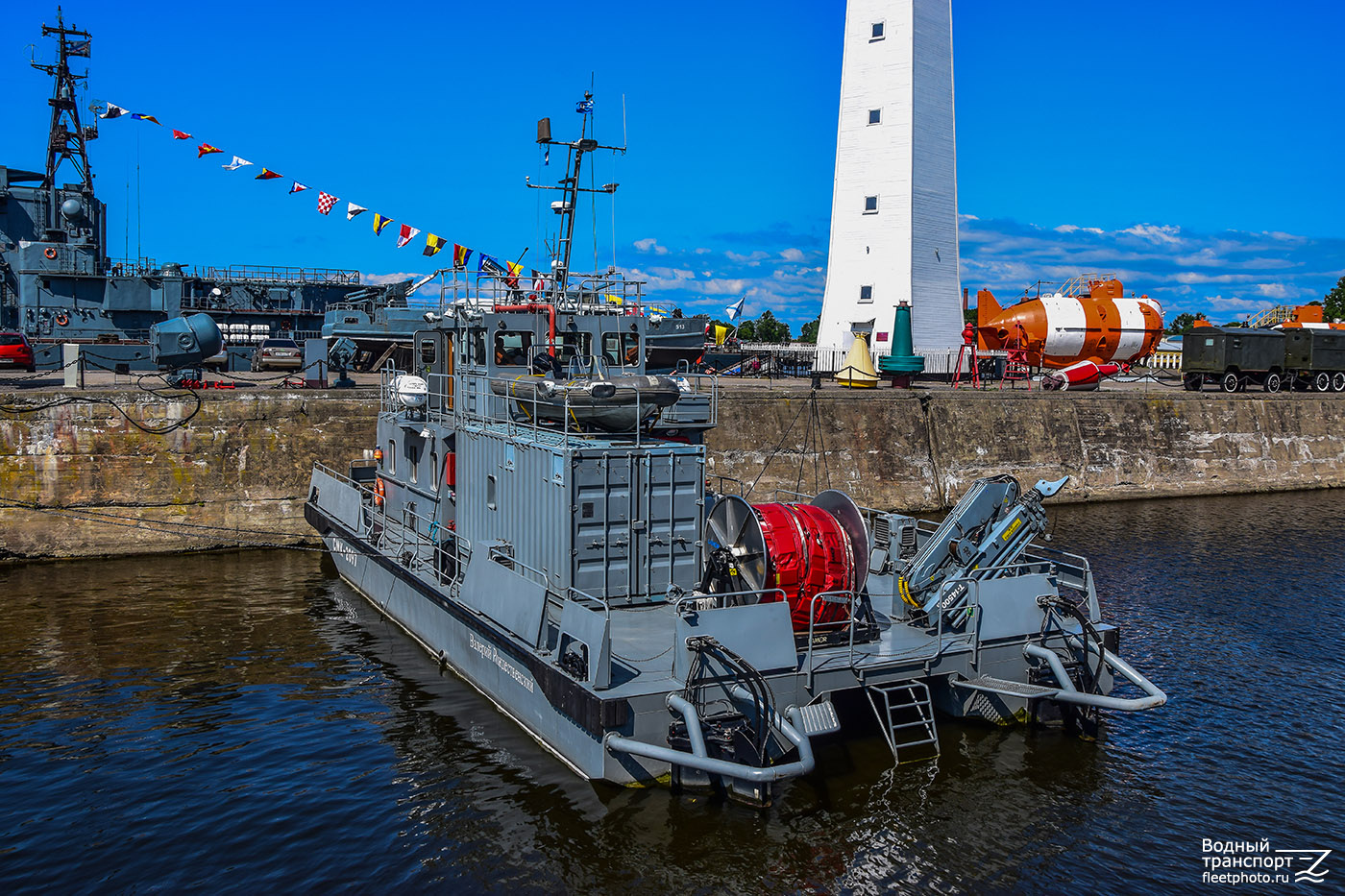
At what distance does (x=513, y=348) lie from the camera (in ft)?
47.1

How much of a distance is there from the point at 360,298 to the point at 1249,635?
38.3m

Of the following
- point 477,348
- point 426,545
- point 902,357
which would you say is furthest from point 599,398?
point 902,357

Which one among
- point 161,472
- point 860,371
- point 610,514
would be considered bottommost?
point 161,472

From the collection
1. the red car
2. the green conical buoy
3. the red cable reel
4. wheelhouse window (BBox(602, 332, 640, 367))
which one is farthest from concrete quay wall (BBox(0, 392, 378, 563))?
the green conical buoy

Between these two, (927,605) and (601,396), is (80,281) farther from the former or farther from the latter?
(927,605)

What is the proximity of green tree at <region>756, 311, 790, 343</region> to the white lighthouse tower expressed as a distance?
56.0 metres

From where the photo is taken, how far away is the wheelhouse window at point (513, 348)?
562 inches

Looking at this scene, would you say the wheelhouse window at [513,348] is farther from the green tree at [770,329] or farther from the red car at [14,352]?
the green tree at [770,329]

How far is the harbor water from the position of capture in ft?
29.1

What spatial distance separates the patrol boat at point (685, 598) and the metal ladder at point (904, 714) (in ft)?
0.13

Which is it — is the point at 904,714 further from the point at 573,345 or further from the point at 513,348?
the point at 513,348

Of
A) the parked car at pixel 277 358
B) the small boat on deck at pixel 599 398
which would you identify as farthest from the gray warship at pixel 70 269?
the small boat on deck at pixel 599 398

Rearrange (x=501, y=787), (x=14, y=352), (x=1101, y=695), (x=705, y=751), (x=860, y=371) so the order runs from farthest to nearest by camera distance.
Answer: (x=860, y=371), (x=14, y=352), (x=1101, y=695), (x=501, y=787), (x=705, y=751)

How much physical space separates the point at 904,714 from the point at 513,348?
756cm
